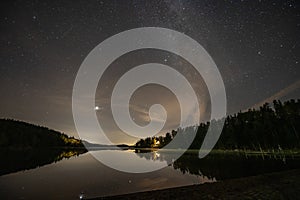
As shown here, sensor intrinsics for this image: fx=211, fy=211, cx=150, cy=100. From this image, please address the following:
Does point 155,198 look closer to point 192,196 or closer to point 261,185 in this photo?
point 192,196

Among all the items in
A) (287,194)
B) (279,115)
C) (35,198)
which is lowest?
(35,198)

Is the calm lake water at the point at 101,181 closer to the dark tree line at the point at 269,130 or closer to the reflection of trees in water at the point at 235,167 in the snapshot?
the reflection of trees in water at the point at 235,167

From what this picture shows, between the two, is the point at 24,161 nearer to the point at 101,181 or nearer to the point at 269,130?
the point at 101,181

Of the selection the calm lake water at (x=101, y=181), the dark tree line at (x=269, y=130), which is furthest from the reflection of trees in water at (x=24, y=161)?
the dark tree line at (x=269, y=130)

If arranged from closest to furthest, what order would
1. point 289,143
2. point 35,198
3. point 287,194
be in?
point 287,194, point 35,198, point 289,143

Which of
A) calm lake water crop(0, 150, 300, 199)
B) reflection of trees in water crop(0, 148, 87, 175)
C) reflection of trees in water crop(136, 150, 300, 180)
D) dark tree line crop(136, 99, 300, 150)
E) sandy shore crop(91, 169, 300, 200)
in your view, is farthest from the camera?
dark tree line crop(136, 99, 300, 150)

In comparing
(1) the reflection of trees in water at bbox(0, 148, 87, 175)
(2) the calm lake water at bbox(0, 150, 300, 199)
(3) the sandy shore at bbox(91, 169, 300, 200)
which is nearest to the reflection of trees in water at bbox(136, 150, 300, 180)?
(2) the calm lake water at bbox(0, 150, 300, 199)

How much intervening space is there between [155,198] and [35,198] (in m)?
12.7

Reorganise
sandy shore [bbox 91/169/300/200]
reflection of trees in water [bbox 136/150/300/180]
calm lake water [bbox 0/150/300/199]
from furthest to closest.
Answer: reflection of trees in water [bbox 136/150/300/180] → calm lake water [bbox 0/150/300/199] → sandy shore [bbox 91/169/300/200]

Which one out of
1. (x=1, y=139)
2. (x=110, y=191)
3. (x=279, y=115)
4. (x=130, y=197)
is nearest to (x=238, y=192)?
(x=130, y=197)

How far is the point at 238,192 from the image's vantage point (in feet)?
Answer: 48.5

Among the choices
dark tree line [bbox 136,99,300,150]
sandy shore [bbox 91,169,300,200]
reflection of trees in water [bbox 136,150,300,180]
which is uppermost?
dark tree line [bbox 136,99,300,150]

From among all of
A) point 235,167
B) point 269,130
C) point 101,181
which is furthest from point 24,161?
point 269,130

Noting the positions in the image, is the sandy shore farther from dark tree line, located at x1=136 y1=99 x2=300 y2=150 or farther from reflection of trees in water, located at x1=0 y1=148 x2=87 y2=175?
dark tree line, located at x1=136 y1=99 x2=300 y2=150
